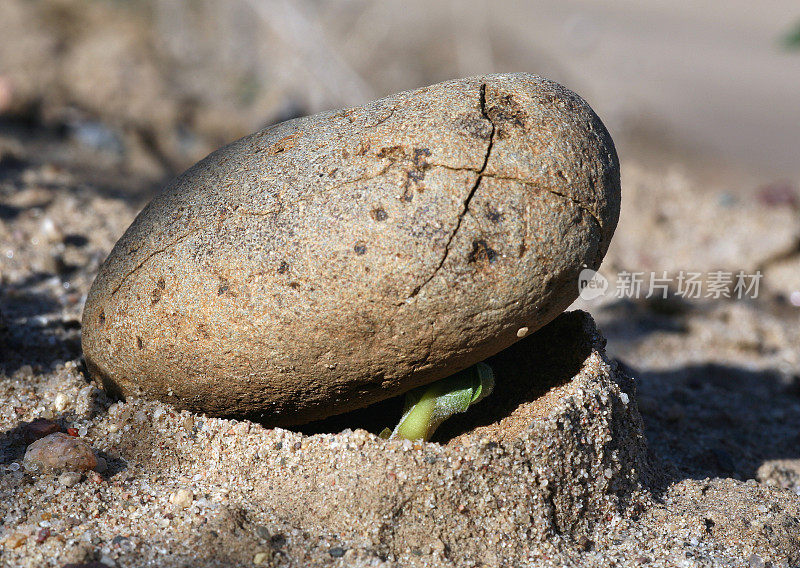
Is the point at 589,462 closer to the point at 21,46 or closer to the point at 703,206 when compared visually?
the point at 703,206

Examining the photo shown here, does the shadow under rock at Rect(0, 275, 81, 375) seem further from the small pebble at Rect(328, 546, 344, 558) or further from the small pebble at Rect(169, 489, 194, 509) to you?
the small pebble at Rect(328, 546, 344, 558)

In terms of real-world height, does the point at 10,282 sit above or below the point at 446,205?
below

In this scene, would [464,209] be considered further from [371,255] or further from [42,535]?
[42,535]

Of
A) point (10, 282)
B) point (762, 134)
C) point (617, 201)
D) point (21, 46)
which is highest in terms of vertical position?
point (617, 201)

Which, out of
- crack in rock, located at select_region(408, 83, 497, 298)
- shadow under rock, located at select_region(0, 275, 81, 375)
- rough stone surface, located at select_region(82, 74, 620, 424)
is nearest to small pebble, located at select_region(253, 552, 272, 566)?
rough stone surface, located at select_region(82, 74, 620, 424)

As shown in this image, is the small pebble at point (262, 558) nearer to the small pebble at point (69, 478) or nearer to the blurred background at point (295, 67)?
the small pebble at point (69, 478)

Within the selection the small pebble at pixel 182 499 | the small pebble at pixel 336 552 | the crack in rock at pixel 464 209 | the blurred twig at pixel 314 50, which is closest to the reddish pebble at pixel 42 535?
the small pebble at pixel 182 499

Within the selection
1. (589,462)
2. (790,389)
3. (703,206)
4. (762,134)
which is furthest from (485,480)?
(762,134)
